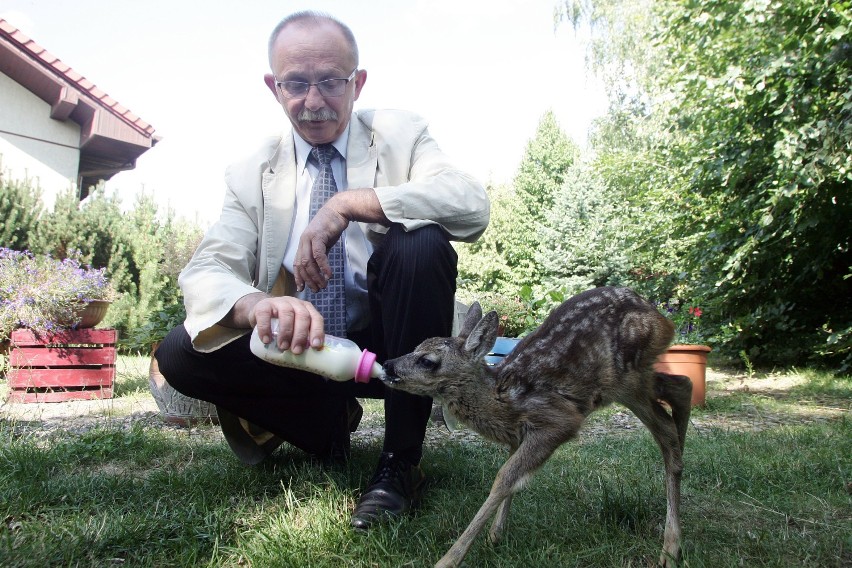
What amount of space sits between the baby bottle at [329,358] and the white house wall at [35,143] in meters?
10.4

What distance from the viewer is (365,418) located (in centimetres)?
538

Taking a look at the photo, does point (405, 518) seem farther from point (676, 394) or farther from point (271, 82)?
point (271, 82)

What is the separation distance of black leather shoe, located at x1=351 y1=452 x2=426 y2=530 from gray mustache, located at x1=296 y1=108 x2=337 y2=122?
4.83 ft

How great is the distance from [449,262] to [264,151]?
3.60 ft

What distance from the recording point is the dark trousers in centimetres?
268

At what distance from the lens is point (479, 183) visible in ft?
9.50

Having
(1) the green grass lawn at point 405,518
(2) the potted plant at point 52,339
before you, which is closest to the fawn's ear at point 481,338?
(1) the green grass lawn at point 405,518

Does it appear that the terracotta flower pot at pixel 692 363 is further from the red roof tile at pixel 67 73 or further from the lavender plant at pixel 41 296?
the red roof tile at pixel 67 73

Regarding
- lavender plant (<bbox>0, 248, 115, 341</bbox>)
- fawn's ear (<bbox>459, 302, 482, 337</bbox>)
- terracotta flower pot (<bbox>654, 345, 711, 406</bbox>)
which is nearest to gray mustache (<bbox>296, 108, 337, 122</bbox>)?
fawn's ear (<bbox>459, 302, 482, 337</bbox>)

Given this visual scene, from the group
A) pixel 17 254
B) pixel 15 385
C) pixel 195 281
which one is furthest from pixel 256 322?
pixel 17 254

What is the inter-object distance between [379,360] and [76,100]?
10087 mm

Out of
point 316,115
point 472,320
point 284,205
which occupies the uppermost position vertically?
point 316,115

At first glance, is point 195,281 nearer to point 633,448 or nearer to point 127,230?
point 633,448

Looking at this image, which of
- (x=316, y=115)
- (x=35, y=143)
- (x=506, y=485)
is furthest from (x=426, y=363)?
(x=35, y=143)
